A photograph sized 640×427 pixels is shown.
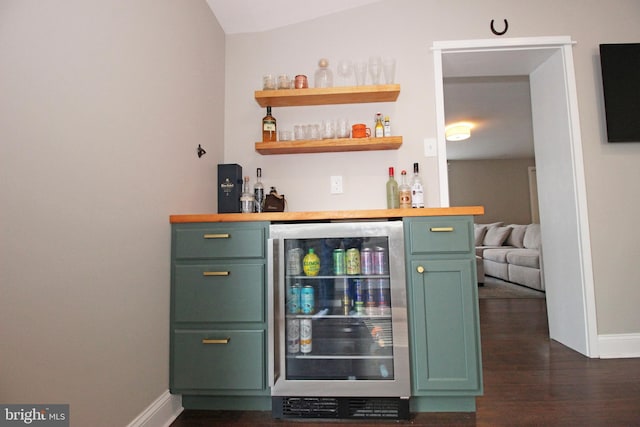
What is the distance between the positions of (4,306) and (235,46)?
6.67 ft

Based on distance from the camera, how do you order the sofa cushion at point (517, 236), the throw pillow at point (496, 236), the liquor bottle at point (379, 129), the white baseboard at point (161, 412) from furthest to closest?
the throw pillow at point (496, 236), the sofa cushion at point (517, 236), the liquor bottle at point (379, 129), the white baseboard at point (161, 412)

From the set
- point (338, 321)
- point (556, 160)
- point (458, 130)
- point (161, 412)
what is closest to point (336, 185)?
point (338, 321)

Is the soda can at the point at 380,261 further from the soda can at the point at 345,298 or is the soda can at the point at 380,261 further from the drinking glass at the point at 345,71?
the drinking glass at the point at 345,71

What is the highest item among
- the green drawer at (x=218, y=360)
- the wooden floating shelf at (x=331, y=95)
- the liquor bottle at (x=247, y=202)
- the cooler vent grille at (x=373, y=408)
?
the wooden floating shelf at (x=331, y=95)

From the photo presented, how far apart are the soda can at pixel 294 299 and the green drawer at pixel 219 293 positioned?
0.13m

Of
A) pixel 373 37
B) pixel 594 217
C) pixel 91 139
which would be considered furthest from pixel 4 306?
pixel 594 217

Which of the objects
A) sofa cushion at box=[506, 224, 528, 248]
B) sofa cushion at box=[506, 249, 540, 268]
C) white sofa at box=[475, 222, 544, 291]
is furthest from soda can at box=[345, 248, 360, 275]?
sofa cushion at box=[506, 224, 528, 248]

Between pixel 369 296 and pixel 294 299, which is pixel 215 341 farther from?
pixel 369 296

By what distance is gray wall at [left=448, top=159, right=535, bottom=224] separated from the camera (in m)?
7.18

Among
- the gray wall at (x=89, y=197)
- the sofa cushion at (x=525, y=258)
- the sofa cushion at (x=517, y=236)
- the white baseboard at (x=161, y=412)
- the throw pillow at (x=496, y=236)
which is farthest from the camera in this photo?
the throw pillow at (x=496, y=236)

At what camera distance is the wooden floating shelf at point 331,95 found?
6.62ft

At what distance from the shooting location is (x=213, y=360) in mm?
1525

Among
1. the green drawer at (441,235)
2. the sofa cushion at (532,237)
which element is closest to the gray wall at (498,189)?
the sofa cushion at (532,237)

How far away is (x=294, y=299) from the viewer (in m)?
1.61
